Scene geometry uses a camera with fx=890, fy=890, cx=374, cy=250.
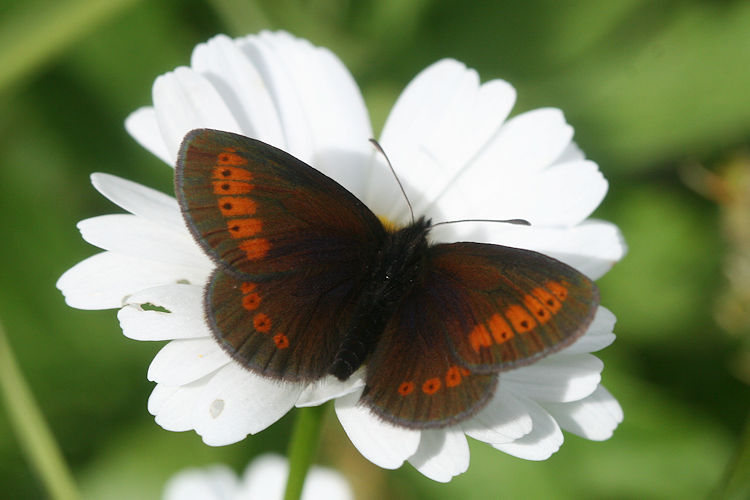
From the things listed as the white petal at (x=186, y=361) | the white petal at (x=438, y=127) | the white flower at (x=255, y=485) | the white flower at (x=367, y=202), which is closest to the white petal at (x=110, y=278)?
the white flower at (x=367, y=202)

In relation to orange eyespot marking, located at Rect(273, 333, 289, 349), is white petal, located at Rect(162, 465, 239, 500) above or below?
below

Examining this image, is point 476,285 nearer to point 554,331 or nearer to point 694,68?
point 554,331

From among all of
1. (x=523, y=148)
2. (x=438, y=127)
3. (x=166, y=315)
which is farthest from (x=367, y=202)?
(x=166, y=315)

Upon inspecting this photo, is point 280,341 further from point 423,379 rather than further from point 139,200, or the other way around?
point 139,200

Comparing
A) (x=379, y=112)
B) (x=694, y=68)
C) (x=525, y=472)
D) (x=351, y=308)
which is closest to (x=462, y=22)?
(x=379, y=112)

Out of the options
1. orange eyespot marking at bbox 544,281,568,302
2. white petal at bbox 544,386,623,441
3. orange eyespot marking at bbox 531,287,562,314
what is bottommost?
white petal at bbox 544,386,623,441

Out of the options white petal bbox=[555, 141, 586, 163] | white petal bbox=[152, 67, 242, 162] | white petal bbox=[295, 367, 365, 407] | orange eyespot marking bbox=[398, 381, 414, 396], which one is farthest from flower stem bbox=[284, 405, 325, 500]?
white petal bbox=[555, 141, 586, 163]

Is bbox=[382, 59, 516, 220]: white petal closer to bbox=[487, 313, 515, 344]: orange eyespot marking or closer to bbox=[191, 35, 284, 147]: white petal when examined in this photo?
bbox=[191, 35, 284, 147]: white petal
